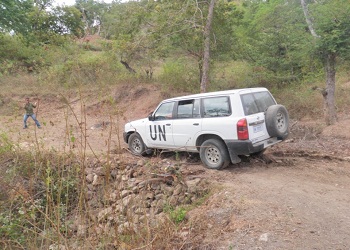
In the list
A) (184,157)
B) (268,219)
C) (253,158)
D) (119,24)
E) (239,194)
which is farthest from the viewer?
(119,24)

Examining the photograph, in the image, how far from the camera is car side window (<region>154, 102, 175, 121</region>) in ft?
24.2

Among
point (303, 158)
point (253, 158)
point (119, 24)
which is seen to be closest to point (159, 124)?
point (253, 158)

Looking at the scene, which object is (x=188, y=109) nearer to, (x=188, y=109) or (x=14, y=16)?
(x=188, y=109)

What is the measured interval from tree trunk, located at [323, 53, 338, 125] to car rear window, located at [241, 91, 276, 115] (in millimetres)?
4550

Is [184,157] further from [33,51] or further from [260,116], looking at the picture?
[33,51]

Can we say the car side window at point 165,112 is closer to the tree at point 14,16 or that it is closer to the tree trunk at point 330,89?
the tree trunk at point 330,89

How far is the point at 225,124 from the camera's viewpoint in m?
6.14

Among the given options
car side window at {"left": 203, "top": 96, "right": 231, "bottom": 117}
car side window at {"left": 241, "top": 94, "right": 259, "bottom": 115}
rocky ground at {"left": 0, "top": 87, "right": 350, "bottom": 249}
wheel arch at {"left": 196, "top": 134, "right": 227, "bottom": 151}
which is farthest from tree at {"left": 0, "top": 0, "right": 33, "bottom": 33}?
car side window at {"left": 241, "top": 94, "right": 259, "bottom": 115}

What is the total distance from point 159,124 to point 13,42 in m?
19.4

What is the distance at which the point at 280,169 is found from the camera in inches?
259

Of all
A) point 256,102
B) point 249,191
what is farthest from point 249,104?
point 249,191

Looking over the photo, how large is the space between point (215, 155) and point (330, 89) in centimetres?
608

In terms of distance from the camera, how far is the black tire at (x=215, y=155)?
6.32 meters

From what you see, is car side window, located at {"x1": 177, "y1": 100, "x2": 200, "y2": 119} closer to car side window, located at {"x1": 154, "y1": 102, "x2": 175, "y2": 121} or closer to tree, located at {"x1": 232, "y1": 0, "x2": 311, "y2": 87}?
car side window, located at {"x1": 154, "y1": 102, "x2": 175, "y2": 121}
